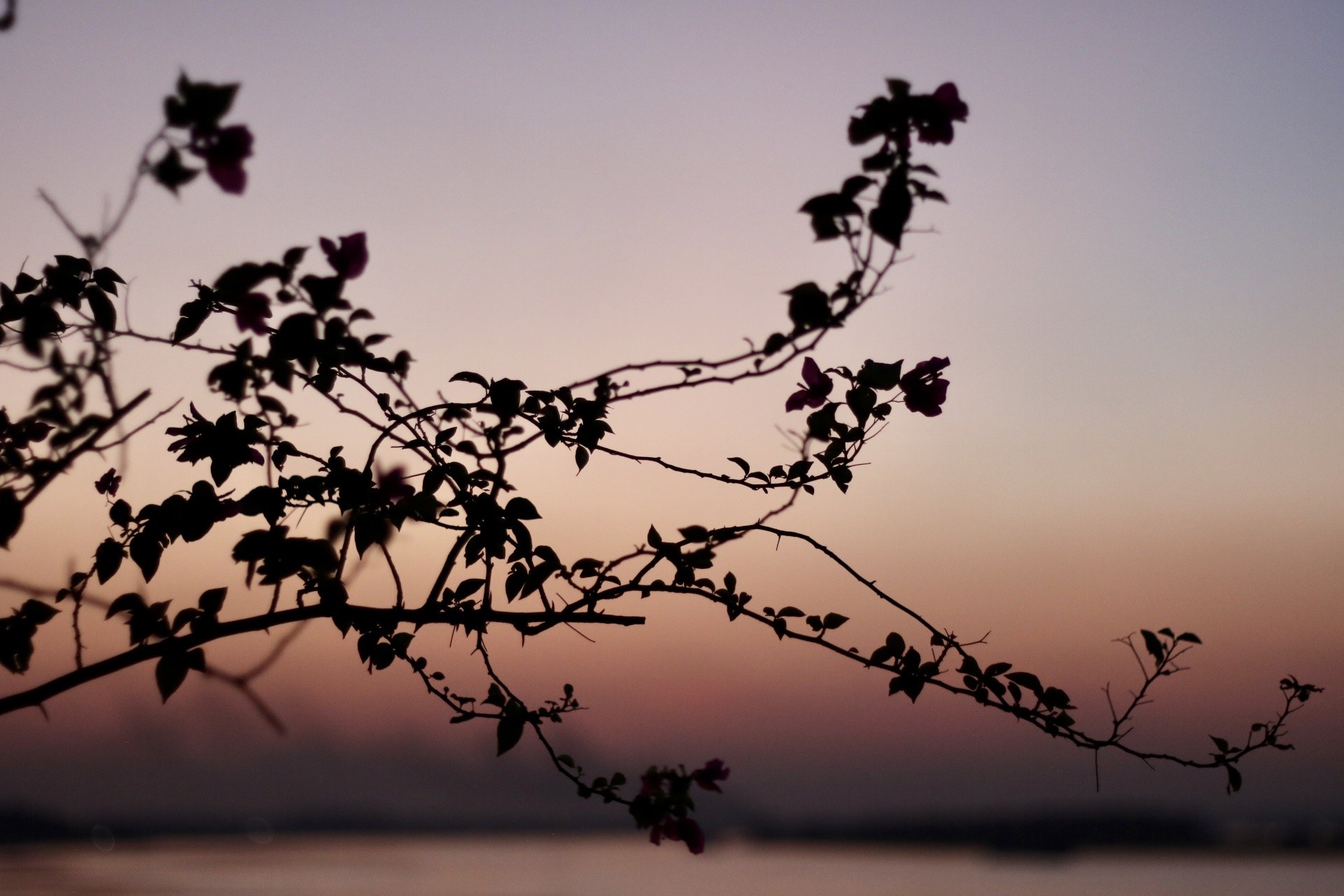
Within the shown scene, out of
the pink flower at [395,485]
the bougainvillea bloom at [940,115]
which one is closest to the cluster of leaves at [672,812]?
the pink flower at [395,485]

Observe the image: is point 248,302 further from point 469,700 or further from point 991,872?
point 991,872

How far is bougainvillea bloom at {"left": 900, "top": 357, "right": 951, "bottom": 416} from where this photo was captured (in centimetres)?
190

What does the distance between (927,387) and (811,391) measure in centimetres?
24

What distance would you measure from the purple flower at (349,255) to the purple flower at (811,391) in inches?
35.9

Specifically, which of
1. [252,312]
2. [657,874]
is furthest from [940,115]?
[657,874]

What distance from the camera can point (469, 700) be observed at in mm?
1901

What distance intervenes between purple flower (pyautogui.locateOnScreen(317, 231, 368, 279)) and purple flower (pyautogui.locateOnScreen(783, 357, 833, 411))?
91 centimetres

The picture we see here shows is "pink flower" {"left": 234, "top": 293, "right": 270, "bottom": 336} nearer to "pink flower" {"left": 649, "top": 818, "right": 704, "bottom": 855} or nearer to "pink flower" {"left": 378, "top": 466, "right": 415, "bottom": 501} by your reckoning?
"pink flower" {"left": 378, "top": 466, "right": 415, "bottom": 501}

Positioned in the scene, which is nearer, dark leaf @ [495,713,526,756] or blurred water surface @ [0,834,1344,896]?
dark leaf @ [495,713,526,756]

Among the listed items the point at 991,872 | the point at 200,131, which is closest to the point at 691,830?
the point at 200,131

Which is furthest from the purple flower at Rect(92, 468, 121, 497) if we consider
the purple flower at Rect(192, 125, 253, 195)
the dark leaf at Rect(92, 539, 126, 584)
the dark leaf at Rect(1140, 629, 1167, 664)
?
the dark leaf at Rect(1140, 629, 1167, 664)

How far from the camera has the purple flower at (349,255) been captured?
4.86 ft

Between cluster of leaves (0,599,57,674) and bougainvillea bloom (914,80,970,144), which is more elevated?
bougainvillea bloom (914,80,970,144)

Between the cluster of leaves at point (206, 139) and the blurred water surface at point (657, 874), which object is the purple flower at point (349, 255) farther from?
the blurred water surface at point (657, 874)
